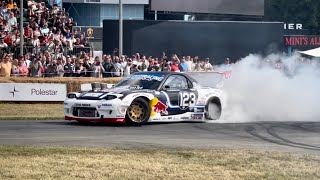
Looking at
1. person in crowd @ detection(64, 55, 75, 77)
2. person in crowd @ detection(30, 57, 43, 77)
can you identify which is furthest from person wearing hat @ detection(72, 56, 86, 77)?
person in crowd @ detection(30, 57, 43, 77)

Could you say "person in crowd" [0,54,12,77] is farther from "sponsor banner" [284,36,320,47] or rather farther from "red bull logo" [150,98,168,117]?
"sponsor banner" [284,36,320,47]

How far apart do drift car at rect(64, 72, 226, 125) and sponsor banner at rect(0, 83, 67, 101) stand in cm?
661

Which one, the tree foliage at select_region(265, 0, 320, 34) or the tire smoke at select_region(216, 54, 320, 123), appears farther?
the tree foliage at select_region(265, 0, 320, 34)

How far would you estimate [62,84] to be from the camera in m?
25.5

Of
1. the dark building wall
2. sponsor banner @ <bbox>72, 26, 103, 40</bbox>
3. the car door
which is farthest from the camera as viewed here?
sponsor banner @ <bbox>72, 26, 103, 40</bbox>

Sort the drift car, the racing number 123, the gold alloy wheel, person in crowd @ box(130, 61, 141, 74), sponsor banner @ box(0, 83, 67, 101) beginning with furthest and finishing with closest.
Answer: person in crowd @ box(130, 61, 141, 74) → sponsor banner @ box(0, 83, 67, 101) → the racing number 123 → the gold alloy wheel → the drift car

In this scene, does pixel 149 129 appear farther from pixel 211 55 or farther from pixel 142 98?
pixel 211 55

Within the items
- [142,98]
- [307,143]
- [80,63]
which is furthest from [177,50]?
[307,143]

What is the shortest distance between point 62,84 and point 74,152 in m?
14.0

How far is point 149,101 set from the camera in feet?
59.2

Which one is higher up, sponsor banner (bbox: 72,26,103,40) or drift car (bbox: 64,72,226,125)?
sponsor banner (bbox: 72,26,103,40)

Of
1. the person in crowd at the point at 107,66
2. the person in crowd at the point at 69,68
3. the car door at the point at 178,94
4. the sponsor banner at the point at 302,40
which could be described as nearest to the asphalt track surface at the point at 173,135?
the car door at the point at 178,94

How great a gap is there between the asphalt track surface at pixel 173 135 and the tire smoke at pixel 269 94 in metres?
1.97

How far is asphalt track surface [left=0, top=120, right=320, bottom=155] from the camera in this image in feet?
43.8
